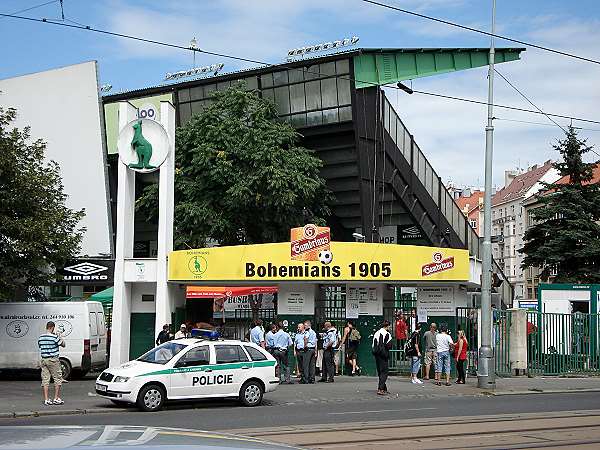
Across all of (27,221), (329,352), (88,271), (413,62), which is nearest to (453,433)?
(329,352)

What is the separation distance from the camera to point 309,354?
25.3 m

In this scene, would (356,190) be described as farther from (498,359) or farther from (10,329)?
(10,329)

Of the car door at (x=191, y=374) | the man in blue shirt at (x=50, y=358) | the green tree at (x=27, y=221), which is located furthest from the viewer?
the green tree at (x=27, y=221)

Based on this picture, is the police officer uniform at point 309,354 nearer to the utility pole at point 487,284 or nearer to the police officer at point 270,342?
the police officer at point 270,342

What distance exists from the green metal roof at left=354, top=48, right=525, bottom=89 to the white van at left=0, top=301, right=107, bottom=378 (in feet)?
72.0

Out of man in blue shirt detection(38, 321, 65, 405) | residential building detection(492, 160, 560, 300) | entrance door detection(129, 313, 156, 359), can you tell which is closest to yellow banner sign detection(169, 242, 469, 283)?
entrance door detection(129, 313, 156, 359)

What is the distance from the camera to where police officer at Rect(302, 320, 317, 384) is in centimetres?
2533

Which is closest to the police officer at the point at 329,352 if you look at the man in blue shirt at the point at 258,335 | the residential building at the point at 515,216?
the man in blue shirt at the point at 258,335

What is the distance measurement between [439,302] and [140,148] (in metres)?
10.7

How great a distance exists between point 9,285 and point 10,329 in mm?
1559

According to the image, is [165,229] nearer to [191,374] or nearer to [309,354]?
[309,354]

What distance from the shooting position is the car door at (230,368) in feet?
61.5

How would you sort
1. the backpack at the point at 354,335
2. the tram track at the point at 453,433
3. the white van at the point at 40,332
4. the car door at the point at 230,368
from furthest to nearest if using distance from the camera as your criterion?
the backpack at the point at 354,335 < the white van at the point at 40,332 < the car door at the point at 230,368 < the tram track at the point at 453,433

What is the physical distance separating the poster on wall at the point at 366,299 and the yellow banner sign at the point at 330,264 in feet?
2.67
